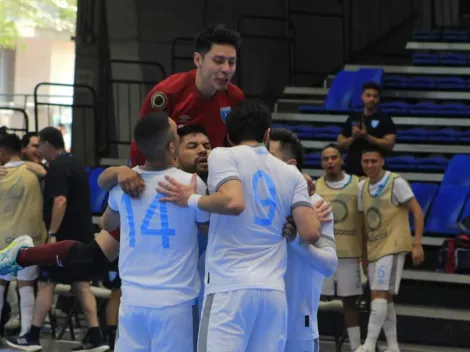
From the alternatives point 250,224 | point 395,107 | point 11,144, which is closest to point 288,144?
point 250,224

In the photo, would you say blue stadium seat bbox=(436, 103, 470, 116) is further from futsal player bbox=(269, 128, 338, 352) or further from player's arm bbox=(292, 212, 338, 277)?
player's arm bbox=(292, 212, 338, 277)

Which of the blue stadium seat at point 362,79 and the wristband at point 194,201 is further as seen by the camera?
the blue stadium seat at point 362,79

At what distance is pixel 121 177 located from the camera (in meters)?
4.94

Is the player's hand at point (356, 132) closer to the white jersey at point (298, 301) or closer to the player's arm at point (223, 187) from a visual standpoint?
the white jersey at point (298, 301)

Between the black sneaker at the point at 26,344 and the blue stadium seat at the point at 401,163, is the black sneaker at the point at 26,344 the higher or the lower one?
the lower one

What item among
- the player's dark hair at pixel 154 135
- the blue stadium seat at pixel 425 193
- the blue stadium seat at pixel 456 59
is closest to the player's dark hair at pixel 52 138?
the blue stadium seat at pixel 425 193

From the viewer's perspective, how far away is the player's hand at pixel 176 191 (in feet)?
15.8

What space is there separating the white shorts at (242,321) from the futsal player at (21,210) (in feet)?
17.8

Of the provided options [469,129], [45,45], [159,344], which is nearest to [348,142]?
[469,129]

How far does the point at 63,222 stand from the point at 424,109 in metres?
5.25

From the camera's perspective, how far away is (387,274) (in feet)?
30.5

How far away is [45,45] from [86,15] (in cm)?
1311

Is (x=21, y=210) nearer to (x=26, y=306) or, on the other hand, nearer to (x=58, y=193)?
(x=58, y=193)

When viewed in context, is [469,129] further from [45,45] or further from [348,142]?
[45,45]
